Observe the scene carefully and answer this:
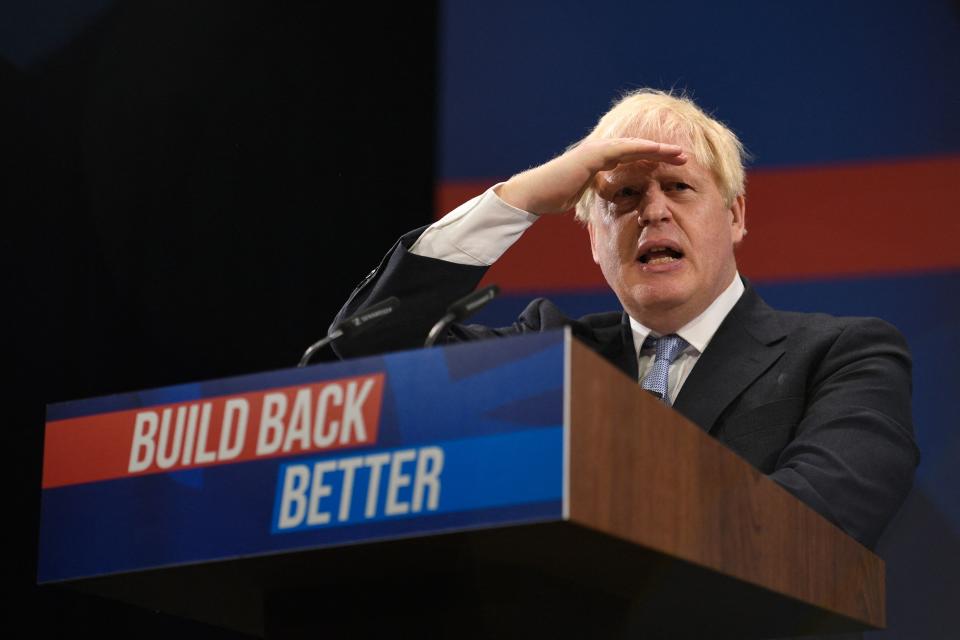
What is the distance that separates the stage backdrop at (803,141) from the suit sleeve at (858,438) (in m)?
0.68

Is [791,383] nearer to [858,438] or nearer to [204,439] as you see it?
[858,438]

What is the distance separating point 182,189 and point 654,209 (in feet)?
3.69

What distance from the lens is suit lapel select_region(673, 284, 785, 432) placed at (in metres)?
1.92

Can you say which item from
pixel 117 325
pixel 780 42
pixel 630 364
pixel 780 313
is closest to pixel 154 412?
pixel 630 364

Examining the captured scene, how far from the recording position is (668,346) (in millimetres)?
2131

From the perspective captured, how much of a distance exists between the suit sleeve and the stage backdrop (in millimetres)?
679

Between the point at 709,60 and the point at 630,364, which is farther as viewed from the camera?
the point at 709,60

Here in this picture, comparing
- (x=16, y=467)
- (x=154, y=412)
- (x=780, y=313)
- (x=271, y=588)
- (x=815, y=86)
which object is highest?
(x=815, y=86)

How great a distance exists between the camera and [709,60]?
9.50 feet

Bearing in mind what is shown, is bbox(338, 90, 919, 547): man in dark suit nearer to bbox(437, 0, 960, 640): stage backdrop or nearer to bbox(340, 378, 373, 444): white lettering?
bbox(437, 0, 960, 640): stage backdrop

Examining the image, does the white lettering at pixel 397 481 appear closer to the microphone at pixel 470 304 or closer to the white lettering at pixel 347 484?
the white lettering at pixel 347 484

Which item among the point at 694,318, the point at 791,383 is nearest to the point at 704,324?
the point at 694,318

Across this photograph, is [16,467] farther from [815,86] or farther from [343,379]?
[815,86]

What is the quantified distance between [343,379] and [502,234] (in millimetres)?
945
